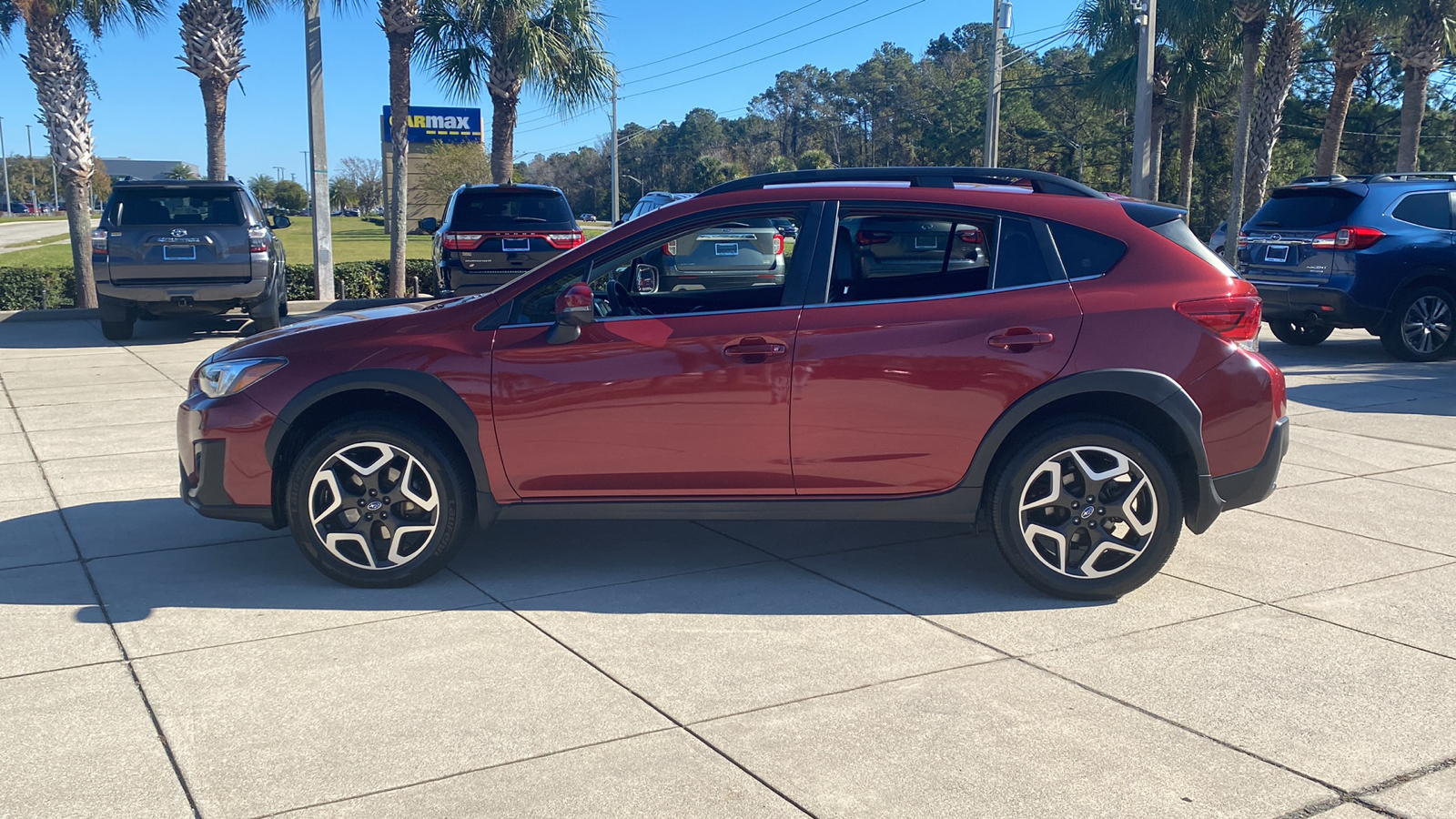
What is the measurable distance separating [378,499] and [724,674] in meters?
1.72

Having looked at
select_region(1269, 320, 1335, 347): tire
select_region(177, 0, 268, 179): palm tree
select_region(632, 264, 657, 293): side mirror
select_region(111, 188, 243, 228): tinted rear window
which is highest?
select_region(177, 0, 268, 179): palm tree

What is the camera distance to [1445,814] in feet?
10.0

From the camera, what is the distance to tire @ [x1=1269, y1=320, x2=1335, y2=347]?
44.0ft

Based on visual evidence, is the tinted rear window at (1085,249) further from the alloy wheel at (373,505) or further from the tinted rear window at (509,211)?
the tinted rear window at (509,211)

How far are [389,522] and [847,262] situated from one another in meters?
Answer: 2.19

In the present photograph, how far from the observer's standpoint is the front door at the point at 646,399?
4.66 metres

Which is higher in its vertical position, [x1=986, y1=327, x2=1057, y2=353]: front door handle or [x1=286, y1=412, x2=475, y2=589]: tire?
[x1=986, y1=327, x2=1057, y2=353]: front door handle

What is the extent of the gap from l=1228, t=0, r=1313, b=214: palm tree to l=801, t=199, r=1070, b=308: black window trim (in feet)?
76.3

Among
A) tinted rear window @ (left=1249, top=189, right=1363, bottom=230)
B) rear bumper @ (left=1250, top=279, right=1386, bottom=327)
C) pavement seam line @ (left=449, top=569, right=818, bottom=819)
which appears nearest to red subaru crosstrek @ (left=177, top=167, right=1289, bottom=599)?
pavement seam line @ (left=449, top=569, right=818, bottom=819)

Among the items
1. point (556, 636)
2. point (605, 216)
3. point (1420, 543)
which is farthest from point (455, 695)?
point (605, 216)

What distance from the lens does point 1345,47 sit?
80.1 feet

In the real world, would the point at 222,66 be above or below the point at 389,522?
above

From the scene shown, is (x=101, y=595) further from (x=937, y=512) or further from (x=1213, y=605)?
(x=1213, y=605)

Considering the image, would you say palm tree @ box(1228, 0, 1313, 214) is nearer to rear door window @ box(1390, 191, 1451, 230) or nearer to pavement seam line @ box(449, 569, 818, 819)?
rear door window @ box(1390, 191, 1451, 230)
